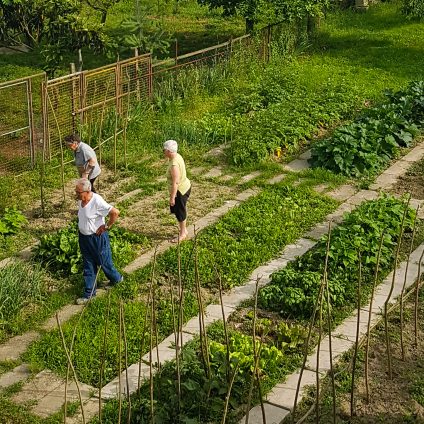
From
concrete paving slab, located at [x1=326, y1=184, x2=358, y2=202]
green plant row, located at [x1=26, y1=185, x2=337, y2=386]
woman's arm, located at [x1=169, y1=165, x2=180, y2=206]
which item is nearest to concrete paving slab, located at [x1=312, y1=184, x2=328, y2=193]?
concrete paving slab, located at [x1=326, y1=184, x2=358, y2=202]

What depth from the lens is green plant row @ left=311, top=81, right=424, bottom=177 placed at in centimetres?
1228

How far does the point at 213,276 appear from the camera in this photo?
9055mm

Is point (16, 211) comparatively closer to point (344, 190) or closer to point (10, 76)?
point (344, 190)

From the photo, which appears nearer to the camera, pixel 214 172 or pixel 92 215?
pixel 92 215

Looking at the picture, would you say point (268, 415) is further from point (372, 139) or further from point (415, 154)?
point (415, 154)

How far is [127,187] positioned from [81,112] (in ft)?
6.10

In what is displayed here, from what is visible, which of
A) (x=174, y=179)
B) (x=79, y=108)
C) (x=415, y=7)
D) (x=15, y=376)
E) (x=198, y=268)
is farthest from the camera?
(x=415, y=7)

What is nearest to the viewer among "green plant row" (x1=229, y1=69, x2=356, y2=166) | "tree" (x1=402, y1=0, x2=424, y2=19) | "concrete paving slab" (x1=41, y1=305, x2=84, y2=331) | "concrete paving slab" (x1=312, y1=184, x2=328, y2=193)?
"concrete paving slab" (x1=41, y1=305, x2=84, y2=331)

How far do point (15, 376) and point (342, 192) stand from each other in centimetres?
594

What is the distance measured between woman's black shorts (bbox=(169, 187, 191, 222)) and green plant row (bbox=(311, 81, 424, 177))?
3323 millimetres

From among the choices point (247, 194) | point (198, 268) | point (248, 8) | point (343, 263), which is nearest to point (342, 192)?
point (247, 194)

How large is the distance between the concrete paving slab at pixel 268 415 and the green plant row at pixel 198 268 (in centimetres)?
102

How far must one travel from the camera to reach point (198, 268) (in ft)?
29.8

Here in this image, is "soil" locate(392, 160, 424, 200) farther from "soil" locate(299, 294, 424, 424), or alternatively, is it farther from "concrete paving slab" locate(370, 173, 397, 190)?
"soil" locate(299, 294, 424, 424)
